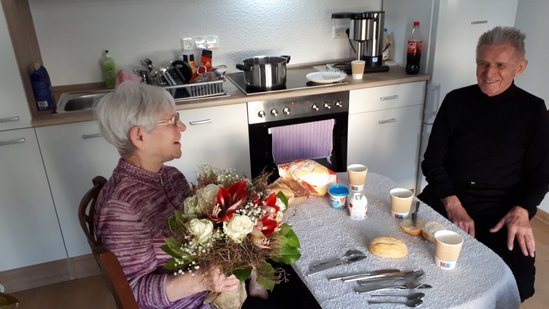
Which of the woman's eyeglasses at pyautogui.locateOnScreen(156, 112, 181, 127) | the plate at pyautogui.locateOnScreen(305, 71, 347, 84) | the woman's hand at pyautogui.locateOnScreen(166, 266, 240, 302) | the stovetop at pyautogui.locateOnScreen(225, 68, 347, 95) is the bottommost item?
the woman's hand at pyautogui.locateOnScreen(166, 266, 240, 302)

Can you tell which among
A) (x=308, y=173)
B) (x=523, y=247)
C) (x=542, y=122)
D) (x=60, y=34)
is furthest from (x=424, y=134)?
(x=60, y=34)

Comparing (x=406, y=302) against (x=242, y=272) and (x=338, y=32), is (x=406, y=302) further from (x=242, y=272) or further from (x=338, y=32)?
(x=338, y=32)

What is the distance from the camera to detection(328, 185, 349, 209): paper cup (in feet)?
4.86

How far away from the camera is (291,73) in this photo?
9.69ft

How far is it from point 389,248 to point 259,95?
1426mm

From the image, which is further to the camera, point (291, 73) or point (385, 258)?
point (291, 73)

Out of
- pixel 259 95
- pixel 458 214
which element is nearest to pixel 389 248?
pixel 458 214

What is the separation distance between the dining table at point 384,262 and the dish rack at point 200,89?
115 centimetres

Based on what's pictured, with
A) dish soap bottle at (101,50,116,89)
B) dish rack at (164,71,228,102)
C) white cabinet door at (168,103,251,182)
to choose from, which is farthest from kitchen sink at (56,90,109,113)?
white cabinet door at (168,103,251,182)

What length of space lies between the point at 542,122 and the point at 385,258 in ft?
3.33

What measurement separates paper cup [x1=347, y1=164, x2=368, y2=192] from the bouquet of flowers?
1.77 ft

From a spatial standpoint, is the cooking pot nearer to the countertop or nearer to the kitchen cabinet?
the countertop

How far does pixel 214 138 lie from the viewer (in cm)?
247

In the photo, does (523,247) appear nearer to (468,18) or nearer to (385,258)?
(385,258)
